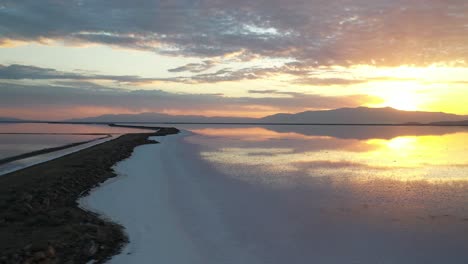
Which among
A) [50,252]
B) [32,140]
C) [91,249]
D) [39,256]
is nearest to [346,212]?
[91,249]

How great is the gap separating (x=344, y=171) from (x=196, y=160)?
413 inches

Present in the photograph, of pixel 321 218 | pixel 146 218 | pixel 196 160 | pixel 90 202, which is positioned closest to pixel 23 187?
pixel 90 202

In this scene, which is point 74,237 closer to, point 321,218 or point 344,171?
point 321,218

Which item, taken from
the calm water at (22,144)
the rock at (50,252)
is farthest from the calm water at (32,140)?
the rock at (50,252)

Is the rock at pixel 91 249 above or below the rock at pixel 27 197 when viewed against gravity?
below

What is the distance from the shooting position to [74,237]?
9.15m

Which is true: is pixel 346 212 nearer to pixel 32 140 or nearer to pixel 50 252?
pixel 50 252

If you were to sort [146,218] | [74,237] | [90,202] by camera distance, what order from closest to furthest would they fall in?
[74,237] < [146,218] < [90,202]

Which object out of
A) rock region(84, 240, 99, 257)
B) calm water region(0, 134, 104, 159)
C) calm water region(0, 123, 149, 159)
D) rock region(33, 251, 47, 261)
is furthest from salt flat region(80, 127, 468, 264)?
calm water region(0, 123, 149, 159)

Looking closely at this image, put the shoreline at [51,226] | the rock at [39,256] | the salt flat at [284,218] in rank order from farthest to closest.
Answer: the salt flat at [284,218] < the shoreline at [51,226] < the rock at [39,256]

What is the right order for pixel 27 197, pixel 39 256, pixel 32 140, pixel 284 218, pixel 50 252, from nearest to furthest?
pixel 39 256
pixel 50 252
pixel 284 218
pixel 27 197
pixel 32 140

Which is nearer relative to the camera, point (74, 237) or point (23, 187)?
point (74, 237)

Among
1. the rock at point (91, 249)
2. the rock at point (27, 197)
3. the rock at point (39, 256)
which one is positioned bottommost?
the rock at point (91, 249)

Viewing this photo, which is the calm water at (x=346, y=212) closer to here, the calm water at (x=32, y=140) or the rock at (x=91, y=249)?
the rock at (x=91, y=249)
